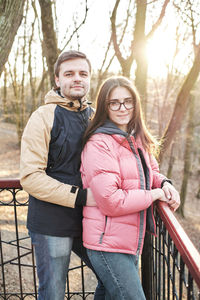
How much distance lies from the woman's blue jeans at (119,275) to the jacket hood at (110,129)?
2.71 ft

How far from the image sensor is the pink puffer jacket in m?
1.75

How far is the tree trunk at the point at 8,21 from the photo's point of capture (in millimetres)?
2721

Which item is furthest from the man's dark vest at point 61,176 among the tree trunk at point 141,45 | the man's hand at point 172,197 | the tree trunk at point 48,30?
the tree trunk at point 141,45

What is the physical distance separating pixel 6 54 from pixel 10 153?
686 inches

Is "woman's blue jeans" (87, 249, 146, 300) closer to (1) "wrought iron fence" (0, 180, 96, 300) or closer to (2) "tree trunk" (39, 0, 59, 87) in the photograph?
(1) "wrought iron fence" (0, 180, 96, 300)

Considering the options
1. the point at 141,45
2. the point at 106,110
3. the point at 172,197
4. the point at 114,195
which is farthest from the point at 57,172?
the point at 141,45

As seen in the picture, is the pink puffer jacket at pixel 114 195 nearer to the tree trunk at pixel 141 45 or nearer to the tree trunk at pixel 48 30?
the tree trunk at pixel 48 30

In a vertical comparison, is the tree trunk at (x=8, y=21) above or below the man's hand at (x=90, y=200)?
above

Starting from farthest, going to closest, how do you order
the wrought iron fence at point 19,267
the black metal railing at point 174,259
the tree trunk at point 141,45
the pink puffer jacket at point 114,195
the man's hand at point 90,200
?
the tree trunk at point 141,45 → the wrought iron fence at point 19,267 → the man's hand at point 90,200 → the pink puffer jacket at point 114,195 → the black metal railing at point 174,259

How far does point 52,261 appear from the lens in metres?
1.99

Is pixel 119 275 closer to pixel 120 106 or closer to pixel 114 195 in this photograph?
pixel 114 195

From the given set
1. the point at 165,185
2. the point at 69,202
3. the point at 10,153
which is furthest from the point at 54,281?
the point at 10,153

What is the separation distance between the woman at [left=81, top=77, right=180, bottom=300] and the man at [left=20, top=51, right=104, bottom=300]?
125 mm

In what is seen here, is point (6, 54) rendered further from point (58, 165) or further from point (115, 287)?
point (115, 287)
